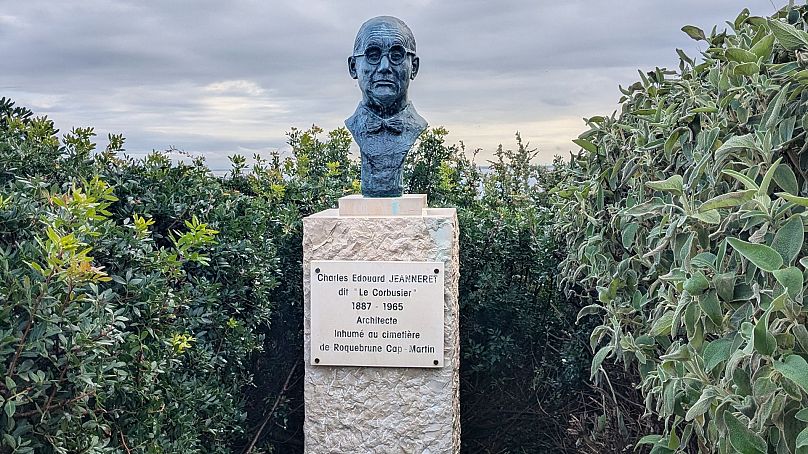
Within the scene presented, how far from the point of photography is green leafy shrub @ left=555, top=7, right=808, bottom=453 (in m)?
1.47

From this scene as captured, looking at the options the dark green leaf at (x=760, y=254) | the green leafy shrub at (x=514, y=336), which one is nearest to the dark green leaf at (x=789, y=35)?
the dark green leaf at (x=760, y=254)

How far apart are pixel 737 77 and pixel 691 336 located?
917 millimetres

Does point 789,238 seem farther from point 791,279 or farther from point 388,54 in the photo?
point 388,54

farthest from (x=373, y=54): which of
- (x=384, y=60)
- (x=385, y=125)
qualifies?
(x=385, y=125)

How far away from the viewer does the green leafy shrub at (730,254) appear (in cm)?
147

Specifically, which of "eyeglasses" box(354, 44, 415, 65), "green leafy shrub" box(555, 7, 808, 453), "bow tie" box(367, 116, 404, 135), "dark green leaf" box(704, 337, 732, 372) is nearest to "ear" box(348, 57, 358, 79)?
"eyeglasses" box(354, 44, 415, 65)

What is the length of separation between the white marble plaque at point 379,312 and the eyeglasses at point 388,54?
3.43ft

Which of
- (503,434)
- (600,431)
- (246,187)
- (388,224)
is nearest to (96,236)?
(388,224)

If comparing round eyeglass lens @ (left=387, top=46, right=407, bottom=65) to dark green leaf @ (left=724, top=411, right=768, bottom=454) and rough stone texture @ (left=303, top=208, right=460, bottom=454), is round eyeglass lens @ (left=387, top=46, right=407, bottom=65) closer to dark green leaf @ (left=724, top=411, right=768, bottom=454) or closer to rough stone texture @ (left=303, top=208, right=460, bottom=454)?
rough stone texture @ (left=303, top=208, right=460, bottom=454)

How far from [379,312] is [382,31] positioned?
1.44 metres

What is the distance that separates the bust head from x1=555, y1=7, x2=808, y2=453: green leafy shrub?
136cm

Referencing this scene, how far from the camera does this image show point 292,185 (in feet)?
15.8

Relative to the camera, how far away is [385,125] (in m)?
3.86

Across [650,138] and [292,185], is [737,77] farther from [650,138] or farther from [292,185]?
[292,185]
